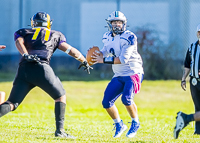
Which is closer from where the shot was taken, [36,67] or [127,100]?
[36,67]

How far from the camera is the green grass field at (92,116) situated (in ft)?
19.7

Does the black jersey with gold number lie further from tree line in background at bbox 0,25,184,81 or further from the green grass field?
tree line in background at bbox 0,25,184,81

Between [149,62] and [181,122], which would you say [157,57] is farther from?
[181,122]

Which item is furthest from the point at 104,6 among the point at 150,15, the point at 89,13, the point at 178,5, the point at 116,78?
the point at 116,78

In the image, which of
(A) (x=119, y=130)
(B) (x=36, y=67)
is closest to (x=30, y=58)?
(B) (x=36, y=67)

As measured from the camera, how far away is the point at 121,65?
247 inches

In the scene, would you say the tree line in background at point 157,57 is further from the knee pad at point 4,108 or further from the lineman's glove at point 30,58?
the knee pad at point 4,108

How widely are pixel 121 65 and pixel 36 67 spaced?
4.32ft

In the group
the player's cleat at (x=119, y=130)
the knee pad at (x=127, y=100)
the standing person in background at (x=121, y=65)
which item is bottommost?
the player's cleat at (x=119, y=130)

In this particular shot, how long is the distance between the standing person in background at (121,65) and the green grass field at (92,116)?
0.37 m

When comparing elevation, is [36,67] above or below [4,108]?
above

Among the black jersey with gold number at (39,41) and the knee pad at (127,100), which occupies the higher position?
the black jersey with gold number at (39,41)

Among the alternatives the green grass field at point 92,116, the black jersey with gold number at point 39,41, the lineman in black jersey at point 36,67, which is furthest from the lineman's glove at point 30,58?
the green grass field at point 92,116

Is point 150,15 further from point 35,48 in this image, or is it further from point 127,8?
point 35,48
